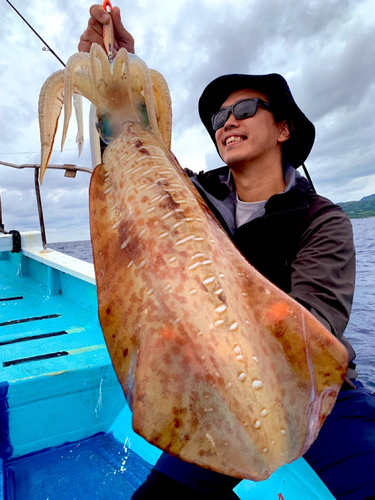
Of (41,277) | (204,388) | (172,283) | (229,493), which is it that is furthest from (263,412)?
(41,277)

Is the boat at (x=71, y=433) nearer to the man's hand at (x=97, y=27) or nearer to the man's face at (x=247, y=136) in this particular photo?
the man's face at (x=247, y=136)

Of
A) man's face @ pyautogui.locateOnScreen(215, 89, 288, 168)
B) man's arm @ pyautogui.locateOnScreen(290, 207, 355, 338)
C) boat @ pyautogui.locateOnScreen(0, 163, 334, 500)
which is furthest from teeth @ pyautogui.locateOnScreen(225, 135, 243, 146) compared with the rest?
boat @ pyautogui.locateOnScreen(0, 163, 334, 500)

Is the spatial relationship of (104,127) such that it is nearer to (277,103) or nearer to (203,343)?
(203,343)

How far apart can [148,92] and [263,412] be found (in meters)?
1.25

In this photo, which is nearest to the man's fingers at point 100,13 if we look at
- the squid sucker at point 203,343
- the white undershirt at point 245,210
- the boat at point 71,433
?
the squid sucker at point 203,343

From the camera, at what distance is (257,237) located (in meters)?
2.21

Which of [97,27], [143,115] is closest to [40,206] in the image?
[97,27]

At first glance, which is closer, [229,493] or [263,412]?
[263,412]

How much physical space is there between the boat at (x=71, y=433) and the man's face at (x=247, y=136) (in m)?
1.94

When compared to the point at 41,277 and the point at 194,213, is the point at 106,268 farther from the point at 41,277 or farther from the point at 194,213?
the point at 41,277

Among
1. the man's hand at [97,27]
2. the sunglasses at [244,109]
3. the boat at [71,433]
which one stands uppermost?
the man's hand at [97,27]

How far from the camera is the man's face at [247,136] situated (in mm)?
2430

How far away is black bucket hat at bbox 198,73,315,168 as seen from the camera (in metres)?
2.48

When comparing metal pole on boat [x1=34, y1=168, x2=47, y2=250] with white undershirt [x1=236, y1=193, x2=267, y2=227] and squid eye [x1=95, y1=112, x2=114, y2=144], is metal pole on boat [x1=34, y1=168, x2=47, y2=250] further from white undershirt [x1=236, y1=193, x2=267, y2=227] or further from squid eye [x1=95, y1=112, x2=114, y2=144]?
squid eye [x1=95, y1=112, x2=114, y2=144]
